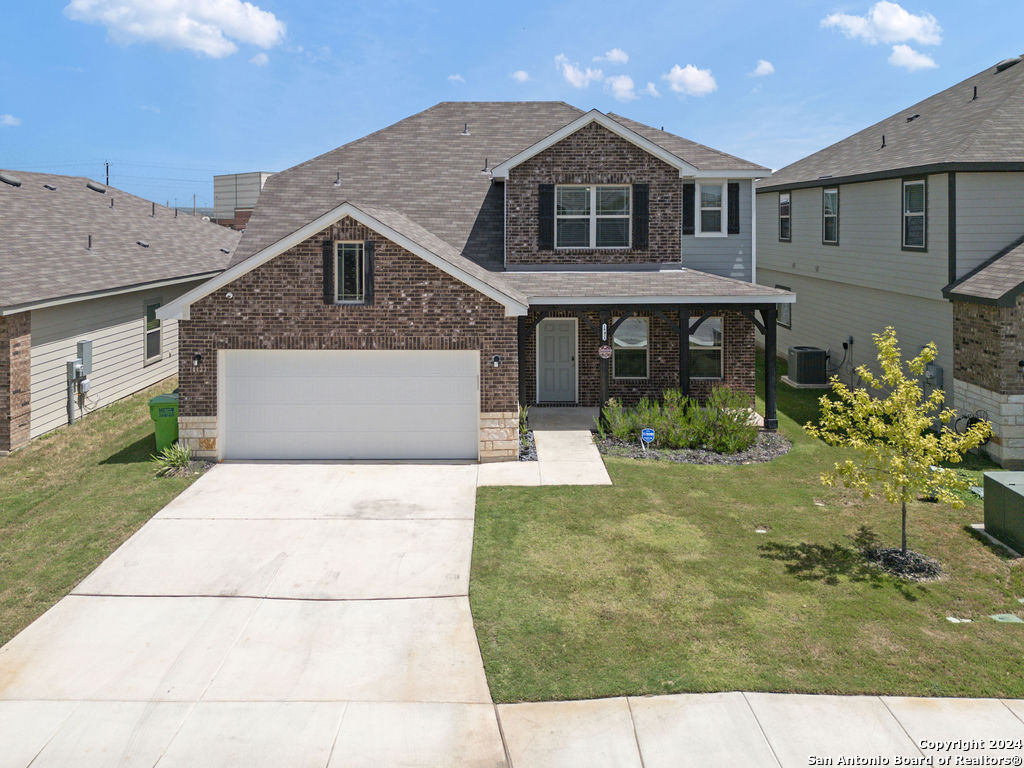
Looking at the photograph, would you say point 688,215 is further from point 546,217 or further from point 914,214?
point 914,214

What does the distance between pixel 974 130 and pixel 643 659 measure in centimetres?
1505

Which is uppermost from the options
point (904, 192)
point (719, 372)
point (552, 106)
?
point (552, 106)

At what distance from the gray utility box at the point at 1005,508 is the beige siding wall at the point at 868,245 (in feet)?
22.1

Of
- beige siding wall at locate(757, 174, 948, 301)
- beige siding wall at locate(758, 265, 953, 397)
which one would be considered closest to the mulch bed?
beige siding wall at locate(758, 265, 953, 397)

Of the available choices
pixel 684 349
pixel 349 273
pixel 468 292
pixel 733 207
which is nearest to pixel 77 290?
pixel 349 273

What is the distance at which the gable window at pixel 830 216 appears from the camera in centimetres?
2275

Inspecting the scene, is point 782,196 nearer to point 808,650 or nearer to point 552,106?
point 552,106

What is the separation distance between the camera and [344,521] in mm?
12234

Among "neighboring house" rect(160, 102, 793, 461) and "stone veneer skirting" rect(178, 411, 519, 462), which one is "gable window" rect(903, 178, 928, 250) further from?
"stone veneer skirting" rect(178, 411, 519, 462)

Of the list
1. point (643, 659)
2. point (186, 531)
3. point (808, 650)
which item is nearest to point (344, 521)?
point (186, 531)

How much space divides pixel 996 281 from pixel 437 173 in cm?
1361

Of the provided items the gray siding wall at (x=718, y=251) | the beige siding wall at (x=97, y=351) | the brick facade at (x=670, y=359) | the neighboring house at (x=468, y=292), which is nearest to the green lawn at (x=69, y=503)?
the beige siding wall at (x=97, y=351)

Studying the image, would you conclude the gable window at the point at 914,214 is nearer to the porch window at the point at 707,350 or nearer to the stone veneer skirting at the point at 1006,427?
the stone veneer skirting at the point at 1006,427

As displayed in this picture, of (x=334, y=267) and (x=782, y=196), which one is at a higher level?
(x=782, y=196)
